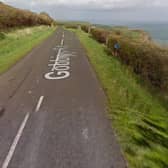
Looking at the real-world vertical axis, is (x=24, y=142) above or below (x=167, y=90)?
above

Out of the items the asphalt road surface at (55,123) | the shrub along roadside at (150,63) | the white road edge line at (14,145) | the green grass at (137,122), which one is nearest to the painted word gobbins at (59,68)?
the asphalt road surface at (55,123)

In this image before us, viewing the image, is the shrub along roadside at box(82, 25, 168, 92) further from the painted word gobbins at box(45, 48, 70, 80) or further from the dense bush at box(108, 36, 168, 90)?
the painted word gobbins at box(45, 48, 70, 80)

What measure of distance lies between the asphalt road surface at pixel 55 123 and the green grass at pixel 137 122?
0.31 metres

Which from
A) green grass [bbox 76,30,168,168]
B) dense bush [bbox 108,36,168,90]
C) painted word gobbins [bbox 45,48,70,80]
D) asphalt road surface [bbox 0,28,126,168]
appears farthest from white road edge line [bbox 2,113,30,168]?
dense bush [bbox 108,36,168,90]

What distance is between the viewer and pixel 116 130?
7.67 metres

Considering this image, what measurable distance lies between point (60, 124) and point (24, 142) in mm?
1403

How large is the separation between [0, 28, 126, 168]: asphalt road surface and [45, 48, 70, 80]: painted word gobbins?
5 cm

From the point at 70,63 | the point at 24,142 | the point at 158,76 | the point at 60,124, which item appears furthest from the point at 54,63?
the point at 24,142

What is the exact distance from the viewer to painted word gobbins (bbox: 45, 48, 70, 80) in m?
14.4

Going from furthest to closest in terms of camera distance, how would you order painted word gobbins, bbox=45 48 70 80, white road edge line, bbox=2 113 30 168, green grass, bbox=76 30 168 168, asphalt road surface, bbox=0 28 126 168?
1. painted word gobbins, bbox=45 48 70 80
2. green grass, bbox=76 30 168 168
3. asphalt road surface, bbox=0 28 126 168
4. white road edge line, bbox=2 113 30 168

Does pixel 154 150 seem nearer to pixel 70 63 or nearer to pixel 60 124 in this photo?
pixel 60 124

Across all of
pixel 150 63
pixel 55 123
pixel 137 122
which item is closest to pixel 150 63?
pixel 150 63

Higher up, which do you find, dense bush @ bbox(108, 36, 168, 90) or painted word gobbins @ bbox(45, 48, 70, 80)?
dense bush @ bbox(108, 36, 168, 90)

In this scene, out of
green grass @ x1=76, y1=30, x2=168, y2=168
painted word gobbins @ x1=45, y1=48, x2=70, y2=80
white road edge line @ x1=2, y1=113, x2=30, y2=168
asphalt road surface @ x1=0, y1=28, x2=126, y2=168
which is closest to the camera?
white road edge line @ x1=2, y1=113, x2=30, y2=168
